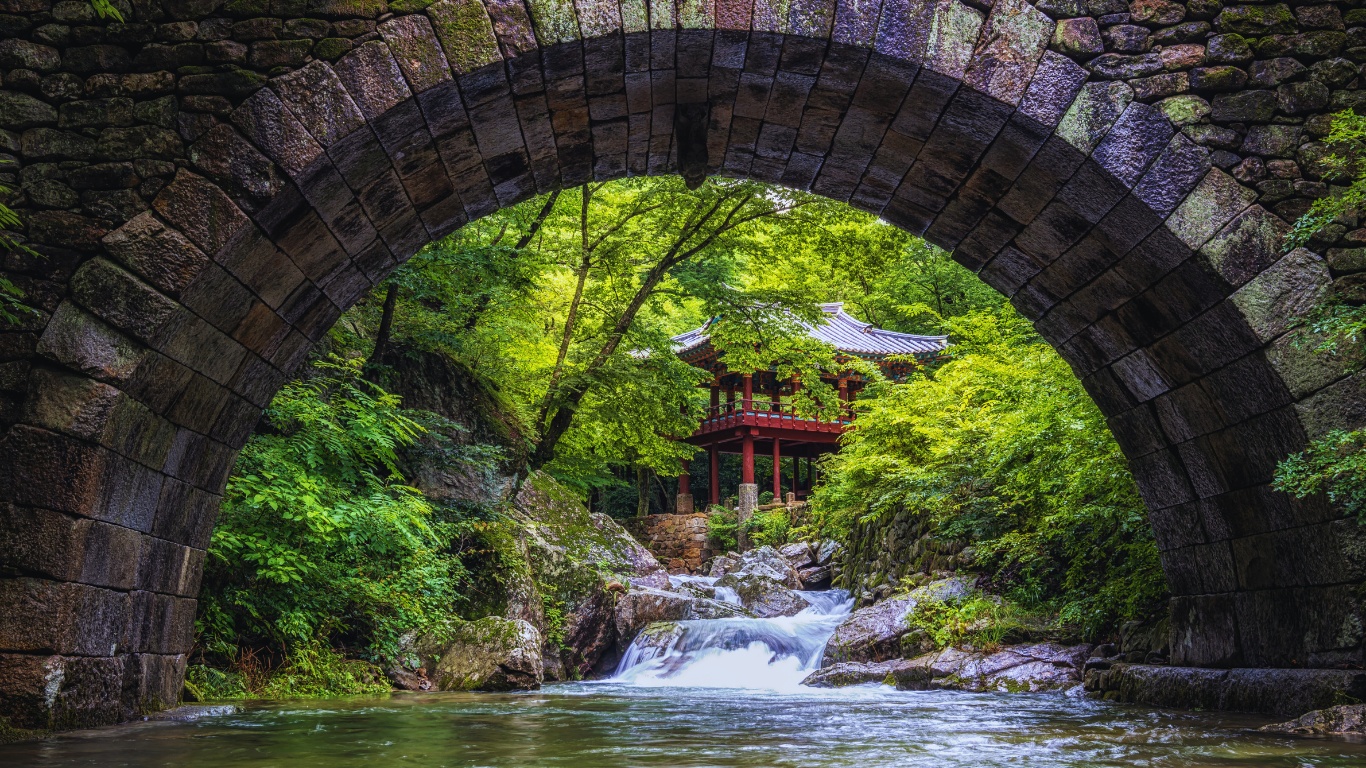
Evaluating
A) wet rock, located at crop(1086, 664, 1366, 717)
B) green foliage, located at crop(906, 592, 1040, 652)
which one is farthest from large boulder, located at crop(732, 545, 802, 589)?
wet rock, located at crop(1086, 664, 1366, 717)

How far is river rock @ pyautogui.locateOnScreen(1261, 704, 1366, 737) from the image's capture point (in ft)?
14.1

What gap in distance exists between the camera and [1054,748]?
4.18 m

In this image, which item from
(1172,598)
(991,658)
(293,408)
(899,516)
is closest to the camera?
(1172,598)

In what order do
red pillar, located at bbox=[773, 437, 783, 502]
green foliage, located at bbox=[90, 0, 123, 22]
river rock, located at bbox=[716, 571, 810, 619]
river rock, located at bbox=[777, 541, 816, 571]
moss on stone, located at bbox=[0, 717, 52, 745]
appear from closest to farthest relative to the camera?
moss on stone, located at bbox=[0, 717, 52, 745]
green foliage, located at bbox=[90, 0, 123, 22]
river rock, located at bbox=[716, 571, 810, 619]
river rock, located at bbox=[777, 541, 816, 571]
red pillar, located at bbox=[773, 437, 783, 502]

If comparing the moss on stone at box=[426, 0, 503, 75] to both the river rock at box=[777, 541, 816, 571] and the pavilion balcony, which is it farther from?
the pavilion balcony

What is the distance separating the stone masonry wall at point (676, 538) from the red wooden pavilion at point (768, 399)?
1.40 meters

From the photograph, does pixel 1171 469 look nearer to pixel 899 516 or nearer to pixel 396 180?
pixel 396 180

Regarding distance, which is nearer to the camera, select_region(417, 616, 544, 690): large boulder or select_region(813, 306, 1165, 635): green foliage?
select_region(813, 306, 1165, 635): green foliage

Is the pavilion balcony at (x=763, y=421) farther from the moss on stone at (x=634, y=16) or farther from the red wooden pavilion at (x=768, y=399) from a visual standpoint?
the moss on stone at (x=634, y=16)

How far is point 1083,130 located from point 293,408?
20.2 feet

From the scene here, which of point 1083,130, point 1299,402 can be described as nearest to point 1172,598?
point 1299,402

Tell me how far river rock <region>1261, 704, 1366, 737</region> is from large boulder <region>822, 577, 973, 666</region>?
6.81 meters

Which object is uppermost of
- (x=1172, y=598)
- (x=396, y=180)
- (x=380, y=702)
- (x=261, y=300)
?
(x=396, y=180)

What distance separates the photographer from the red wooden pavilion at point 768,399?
27.1 m
